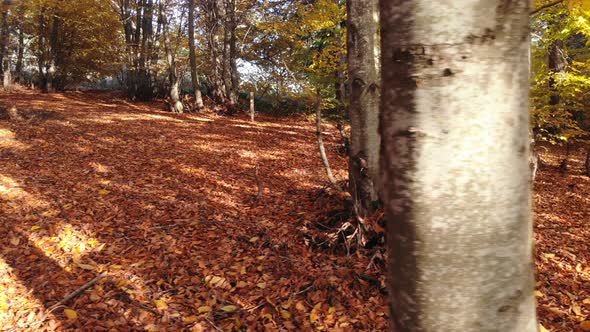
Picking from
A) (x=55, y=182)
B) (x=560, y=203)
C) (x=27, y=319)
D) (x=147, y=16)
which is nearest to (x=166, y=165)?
(x=55, y=182)

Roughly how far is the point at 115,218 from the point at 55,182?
192 cm

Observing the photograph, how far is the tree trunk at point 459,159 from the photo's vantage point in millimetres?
856

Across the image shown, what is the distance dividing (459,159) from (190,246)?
164 inches

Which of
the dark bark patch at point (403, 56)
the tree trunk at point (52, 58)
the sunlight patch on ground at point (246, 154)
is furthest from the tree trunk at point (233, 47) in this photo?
the dark bark patch at point (403, 56)

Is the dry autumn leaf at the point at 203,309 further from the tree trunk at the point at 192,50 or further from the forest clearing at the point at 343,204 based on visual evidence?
the tree trunk at the point at 192,50

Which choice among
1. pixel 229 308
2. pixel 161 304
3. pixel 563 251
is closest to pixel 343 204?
pixel 229 308

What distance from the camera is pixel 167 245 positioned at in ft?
14.9

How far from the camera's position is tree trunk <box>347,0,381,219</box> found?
4316 mm

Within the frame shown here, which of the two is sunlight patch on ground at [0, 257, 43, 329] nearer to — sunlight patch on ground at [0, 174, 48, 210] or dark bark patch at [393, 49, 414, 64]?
sunlight patch on ground at [0, 174, 48, 210]

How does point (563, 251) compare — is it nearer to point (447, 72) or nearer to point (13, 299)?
point (447, 72)

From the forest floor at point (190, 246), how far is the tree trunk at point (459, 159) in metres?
2.58

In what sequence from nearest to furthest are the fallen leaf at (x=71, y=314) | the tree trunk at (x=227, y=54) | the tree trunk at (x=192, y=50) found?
1. the fallen leaf at (x=71, y=314)
2. the tree trunk at (x=192, y=50)
3. the tree trunk at (x=227, y=54)

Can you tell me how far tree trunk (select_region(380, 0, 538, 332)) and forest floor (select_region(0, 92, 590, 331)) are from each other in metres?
2.58

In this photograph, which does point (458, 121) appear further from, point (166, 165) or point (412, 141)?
point (166, 165)
